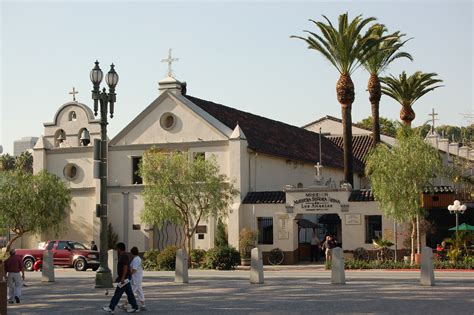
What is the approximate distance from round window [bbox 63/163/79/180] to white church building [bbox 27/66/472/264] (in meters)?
0.06

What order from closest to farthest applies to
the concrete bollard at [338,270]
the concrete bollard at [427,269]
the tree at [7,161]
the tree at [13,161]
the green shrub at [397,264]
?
the concrete bollard at [427,269] < the concrete bollard at [338,270] < the green shrub at [397,264] < the tree at [13,161] < the tree at [7,161]

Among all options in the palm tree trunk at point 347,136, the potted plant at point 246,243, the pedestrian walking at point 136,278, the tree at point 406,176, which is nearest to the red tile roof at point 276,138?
the palm tree trunk at point 347,136

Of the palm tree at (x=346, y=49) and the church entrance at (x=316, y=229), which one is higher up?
the palm tree at (x=346, y=49)

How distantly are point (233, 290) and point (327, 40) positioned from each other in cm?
2452

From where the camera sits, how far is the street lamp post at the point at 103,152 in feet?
87.2

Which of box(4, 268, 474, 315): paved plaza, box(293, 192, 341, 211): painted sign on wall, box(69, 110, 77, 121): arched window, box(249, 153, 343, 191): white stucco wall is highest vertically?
box(69, 110, 77, 121): arched window

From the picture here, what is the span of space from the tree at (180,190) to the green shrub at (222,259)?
2077 millimetres

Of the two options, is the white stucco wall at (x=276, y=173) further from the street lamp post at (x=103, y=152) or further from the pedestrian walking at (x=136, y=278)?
the pedestrian walking at (x=136, y=278)

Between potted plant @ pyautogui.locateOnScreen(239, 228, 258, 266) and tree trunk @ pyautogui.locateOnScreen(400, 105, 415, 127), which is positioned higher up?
tree trunk @ pyautogui.locateOnScreen(400, 105, 415, 127)

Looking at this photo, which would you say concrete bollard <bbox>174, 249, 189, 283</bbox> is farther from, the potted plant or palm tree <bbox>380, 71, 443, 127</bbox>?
palm tree <bbox>380, 71, 443, 127</bbox>

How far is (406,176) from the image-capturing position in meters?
38.5

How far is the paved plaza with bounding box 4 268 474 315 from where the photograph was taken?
63.6ft

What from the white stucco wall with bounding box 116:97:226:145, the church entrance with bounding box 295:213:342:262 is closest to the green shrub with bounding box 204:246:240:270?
the church entrance with bounding box 295:213:342:262

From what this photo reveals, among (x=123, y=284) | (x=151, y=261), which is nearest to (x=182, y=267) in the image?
(x=123, y=284)
